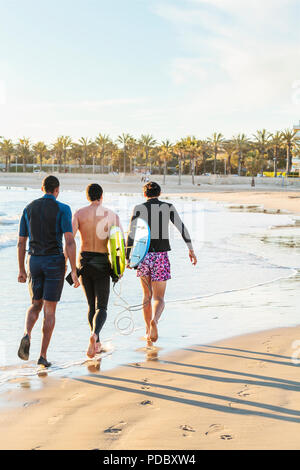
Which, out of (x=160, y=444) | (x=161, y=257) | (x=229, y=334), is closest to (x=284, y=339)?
(x=229, y=334)

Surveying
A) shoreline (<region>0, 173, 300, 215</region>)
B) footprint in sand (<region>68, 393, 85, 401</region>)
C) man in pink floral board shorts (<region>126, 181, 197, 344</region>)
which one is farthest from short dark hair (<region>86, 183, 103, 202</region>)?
shoreline (<region>0, 173, 300, 215</region>)

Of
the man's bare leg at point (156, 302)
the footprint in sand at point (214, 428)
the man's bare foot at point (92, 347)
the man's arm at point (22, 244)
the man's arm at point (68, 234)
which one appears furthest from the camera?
the man's bare leg at point (156, 302)

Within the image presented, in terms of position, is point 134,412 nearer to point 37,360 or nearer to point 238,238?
point 37,360

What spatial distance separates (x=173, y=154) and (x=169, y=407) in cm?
13304

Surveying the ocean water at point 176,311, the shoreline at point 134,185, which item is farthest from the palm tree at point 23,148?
the ocean water at point 176,311

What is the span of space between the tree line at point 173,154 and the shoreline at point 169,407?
290 ft

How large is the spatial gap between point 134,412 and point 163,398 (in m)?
0.41

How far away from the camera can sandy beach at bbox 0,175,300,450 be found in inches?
144

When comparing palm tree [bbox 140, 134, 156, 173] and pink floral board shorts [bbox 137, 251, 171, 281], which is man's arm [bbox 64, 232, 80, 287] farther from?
palm tree [bbox 140, 134, 156, 173]

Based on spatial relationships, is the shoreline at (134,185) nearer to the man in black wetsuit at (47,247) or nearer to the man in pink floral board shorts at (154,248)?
the man in pink floral board shorts at (154,248)

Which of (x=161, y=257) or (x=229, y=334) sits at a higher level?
(x=161, y=257)

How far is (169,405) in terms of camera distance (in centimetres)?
431

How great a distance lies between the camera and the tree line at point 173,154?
353 ft

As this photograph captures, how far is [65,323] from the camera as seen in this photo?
24.9 feet
